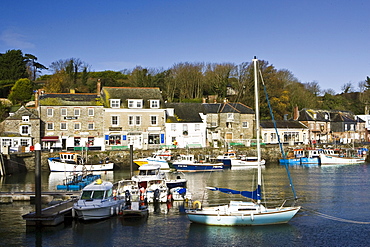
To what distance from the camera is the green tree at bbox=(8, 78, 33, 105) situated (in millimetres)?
76375

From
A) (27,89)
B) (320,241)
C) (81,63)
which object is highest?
(81,63)

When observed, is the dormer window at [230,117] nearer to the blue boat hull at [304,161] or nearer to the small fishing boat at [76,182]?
the blue boat hull at [304,161]

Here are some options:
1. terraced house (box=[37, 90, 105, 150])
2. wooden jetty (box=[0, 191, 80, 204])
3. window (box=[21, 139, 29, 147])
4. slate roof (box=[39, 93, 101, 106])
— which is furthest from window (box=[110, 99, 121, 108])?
wooden jetty (box=[0, 191, 80, 204])

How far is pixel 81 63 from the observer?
289 ft

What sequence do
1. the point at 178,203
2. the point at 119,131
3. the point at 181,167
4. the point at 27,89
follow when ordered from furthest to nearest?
1. the point at 27,89
2. the point at 119,131
3. the point at 181,167
4. the point at 178,203

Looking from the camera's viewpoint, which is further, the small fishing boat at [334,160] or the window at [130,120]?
the window at [130,120]

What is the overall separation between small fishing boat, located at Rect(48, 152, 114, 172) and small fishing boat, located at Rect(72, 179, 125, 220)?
2365 cm

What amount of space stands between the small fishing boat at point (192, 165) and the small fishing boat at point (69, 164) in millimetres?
8143

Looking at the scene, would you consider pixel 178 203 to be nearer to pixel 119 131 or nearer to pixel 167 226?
pixel 167 226

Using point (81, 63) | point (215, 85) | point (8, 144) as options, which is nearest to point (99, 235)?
point (8, 144)

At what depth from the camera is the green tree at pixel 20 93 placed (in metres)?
76.4

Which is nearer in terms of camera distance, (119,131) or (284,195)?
(284,195)

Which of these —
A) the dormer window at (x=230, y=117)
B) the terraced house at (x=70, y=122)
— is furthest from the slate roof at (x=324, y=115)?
the terraced house at (x=70, y=122)

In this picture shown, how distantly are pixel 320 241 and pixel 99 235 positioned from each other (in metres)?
11.0
